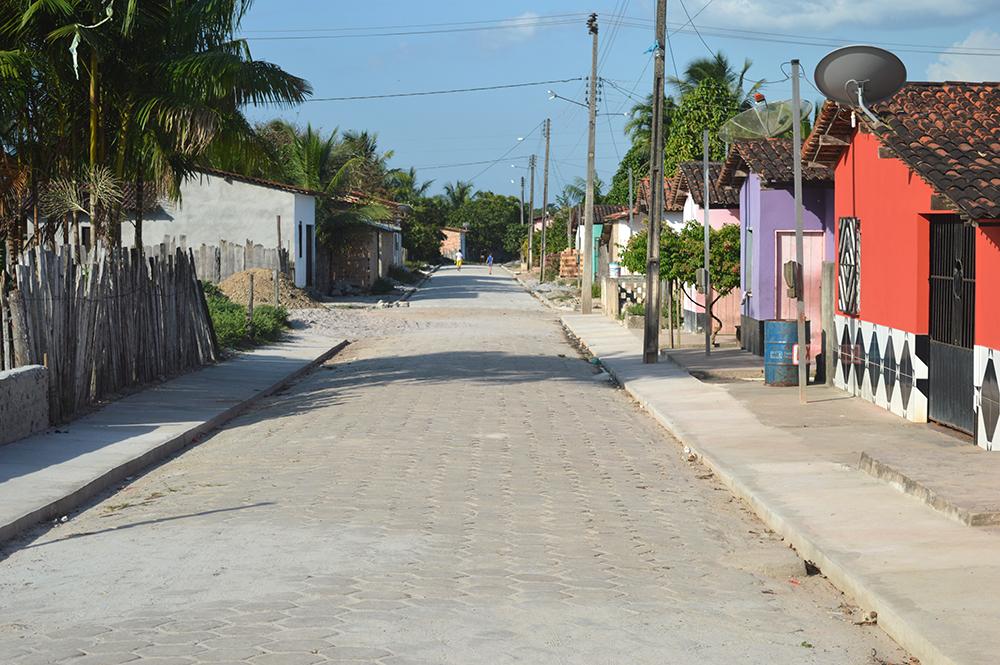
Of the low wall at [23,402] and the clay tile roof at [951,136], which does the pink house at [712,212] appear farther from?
the low wall at [23,402]

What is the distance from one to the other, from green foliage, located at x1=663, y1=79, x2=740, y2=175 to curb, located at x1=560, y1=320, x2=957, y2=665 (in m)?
36.7

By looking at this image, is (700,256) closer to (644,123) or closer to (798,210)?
(798,210)

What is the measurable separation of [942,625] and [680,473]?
5912 millimetres

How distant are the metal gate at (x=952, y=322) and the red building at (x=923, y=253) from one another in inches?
0.5

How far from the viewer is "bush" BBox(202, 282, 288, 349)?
86.7ft

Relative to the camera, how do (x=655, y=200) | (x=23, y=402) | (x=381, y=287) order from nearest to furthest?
(x=23, y=402) < (x=655, y=200) < (x=381, y=287)

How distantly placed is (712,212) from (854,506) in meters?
22.3

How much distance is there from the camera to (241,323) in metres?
28.2

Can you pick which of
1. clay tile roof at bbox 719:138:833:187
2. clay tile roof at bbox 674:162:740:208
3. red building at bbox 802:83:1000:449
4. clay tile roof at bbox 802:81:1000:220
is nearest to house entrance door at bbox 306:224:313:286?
clay tile roof at bbox 674:162:740:208

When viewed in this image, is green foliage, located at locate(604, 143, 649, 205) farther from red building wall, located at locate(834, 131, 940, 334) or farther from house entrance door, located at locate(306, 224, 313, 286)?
red building wall, located at locate(834, 131, 940, 334)

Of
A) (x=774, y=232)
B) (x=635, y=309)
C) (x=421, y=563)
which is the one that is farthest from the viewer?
(x=635, y=309)

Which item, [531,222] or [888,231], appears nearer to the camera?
[888,231]

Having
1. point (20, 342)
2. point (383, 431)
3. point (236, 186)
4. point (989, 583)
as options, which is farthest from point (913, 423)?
point (236, 186)

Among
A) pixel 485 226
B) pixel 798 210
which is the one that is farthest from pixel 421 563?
pixel 485 226
